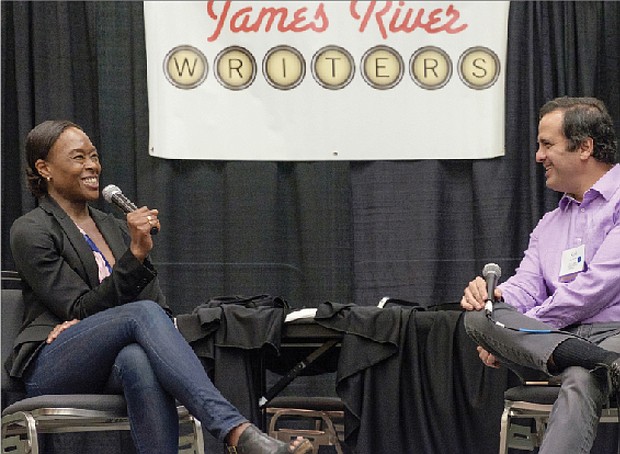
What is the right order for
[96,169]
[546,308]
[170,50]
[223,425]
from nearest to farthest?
[223,425] < [546,308] < [96,169] < [170,50]

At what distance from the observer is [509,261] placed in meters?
4.15

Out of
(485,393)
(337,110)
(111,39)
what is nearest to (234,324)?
(485,393)

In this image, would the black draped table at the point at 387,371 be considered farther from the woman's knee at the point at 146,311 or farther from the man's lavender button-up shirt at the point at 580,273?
the woman's knee at the point at 146,311

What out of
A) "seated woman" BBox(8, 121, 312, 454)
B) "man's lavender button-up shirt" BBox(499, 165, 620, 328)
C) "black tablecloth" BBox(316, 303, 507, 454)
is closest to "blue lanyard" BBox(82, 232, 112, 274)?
"seated woman" BBox(8, 121, 312, 454)

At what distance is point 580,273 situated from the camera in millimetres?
2900

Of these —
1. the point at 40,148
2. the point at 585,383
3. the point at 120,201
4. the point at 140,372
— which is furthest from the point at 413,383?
Result: the point at 40,148

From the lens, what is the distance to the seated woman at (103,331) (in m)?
2.72

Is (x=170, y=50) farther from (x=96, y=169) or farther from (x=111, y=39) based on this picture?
(x=96, y=169)

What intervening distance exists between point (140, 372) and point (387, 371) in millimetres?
863

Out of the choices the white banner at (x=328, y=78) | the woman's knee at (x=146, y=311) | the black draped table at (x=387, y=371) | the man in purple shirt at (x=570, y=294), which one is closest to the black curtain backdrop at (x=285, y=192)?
the white banner at (x=328, y=78)

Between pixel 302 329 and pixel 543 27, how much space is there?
167cm

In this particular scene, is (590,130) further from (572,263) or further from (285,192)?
(285,192)

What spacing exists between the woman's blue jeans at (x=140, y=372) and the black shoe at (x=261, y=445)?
5cm

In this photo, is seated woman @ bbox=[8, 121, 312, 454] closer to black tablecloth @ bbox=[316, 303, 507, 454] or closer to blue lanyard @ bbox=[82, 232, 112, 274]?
blue lanyard @ bbox=[82, 232, 112, 274]
